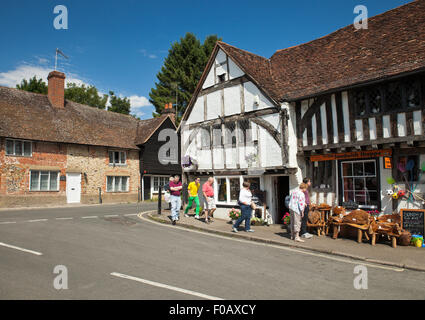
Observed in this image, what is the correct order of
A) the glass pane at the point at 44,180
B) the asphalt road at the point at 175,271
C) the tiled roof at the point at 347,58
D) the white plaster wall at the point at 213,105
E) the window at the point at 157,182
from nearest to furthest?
the asphalt road at the point at 175,271
the tiled roof at the point at 347,58
the white plaster wall at the point at 213,105
the glass pane at the point at 44,180
the window at the point at 157,182

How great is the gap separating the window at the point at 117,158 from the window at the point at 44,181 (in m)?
4.84

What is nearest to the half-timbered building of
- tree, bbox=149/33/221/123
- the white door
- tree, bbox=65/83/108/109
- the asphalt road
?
the asphalt road

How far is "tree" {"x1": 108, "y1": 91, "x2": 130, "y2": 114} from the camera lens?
1988 inches

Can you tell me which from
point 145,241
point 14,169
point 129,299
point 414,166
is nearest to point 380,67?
point 414,166

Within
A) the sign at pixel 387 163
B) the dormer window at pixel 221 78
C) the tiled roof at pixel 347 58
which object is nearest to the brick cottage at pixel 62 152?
the dormer window at pixel 221 78

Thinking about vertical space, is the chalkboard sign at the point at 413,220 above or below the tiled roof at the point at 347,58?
below

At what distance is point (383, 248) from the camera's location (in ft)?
28.0

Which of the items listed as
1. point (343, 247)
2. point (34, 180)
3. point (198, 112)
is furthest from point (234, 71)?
point (34, 180)

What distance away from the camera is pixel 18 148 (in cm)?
2194

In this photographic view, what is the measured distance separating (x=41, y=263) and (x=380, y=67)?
11.1m

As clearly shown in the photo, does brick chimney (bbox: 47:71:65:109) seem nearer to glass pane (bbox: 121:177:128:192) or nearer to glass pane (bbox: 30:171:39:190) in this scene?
glass pane (bbox: 30:171:39:190)

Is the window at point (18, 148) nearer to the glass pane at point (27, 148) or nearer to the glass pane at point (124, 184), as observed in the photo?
the glass pane at point (27, 148)

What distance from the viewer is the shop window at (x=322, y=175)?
451 inches
